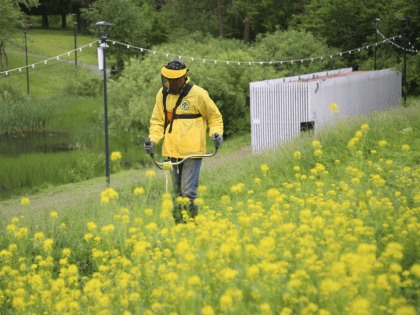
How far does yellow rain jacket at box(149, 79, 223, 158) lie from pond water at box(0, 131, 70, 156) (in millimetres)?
13898

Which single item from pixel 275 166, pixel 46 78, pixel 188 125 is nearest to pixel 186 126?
pixel 188 125

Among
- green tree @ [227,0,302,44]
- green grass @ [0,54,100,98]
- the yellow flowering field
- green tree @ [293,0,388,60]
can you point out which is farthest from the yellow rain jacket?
green tree @ [227,0,302,44]

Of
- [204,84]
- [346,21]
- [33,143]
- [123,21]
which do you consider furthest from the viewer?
[123,21]

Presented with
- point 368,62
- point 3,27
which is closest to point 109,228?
point 368,62

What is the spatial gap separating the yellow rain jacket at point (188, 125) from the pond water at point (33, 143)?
13898 mm

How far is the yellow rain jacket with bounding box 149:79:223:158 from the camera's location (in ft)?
19.0

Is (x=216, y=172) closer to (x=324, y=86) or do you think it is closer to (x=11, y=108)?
(x=324, y=86)

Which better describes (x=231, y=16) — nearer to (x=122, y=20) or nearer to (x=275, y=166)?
(x=122, y=20)

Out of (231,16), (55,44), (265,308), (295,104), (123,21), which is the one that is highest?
(265,308)

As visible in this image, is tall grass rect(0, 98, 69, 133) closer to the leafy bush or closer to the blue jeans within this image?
the leafy bush

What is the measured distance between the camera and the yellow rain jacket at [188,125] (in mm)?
5781

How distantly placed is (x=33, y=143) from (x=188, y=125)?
16544 millimetres

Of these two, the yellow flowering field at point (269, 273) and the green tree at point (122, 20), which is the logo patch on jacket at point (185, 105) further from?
the green tree at point (122, 20)

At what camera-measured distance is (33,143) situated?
68.4 feet
